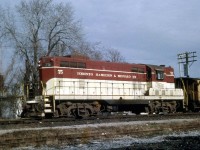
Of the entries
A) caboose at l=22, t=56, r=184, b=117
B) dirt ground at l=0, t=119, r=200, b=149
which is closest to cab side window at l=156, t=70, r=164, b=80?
caboose at l=22, t=56, r=184, b=117

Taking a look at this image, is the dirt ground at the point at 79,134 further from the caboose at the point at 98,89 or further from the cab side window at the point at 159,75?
the cab side window at the point at 159,75

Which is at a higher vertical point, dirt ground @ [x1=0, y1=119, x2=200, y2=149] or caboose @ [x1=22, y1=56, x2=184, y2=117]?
caboose @ [x1=22, y1=56, x2=184, y2=117]

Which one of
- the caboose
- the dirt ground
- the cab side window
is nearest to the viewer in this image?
the dirt ground

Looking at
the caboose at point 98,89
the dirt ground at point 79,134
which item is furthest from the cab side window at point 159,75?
the dirt ground at point 79,134

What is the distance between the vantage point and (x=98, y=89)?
72.0 feet

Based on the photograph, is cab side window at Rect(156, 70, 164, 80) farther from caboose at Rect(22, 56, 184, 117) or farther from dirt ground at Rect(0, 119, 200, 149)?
dirt ground at Rect(0, 119, 200, 149)

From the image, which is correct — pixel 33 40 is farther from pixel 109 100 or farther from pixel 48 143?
pixel 48 143

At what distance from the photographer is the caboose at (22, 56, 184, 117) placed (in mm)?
19969

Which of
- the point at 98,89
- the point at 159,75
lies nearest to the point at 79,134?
the point at 98,89

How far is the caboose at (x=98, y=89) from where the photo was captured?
786 inches

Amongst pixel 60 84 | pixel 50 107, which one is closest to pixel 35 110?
pixel 50 107

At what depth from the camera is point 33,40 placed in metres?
34.3

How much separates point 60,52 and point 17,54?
4386mm

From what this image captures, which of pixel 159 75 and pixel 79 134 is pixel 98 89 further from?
pixel 79 134
